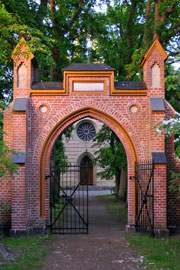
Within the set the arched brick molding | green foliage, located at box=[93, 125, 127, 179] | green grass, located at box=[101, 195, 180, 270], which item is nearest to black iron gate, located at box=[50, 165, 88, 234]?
the arched brick molding

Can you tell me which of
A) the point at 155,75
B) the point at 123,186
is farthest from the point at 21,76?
the point at 123,186

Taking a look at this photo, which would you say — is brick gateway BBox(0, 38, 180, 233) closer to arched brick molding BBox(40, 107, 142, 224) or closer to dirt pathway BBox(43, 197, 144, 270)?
arched brick molding BBox(40, 107, 142, 224)

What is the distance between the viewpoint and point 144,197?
32.2 feet

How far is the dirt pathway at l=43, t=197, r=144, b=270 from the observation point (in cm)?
698

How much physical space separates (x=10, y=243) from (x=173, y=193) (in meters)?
5.15

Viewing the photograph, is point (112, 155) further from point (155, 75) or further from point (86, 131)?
point (86, 131)

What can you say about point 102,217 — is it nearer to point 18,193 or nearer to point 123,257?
point 18,193

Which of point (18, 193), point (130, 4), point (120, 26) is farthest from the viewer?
point (120, 26)

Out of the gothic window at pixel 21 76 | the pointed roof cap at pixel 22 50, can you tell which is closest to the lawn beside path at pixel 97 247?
the gothic window at pixel 21 76

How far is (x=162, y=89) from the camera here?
34.6 feet

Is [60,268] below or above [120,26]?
below

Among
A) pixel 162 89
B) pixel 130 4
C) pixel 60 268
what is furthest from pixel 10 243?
pixel 130 4

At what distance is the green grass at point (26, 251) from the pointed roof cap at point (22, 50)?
5402 mm

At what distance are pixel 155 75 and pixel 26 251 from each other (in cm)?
650
